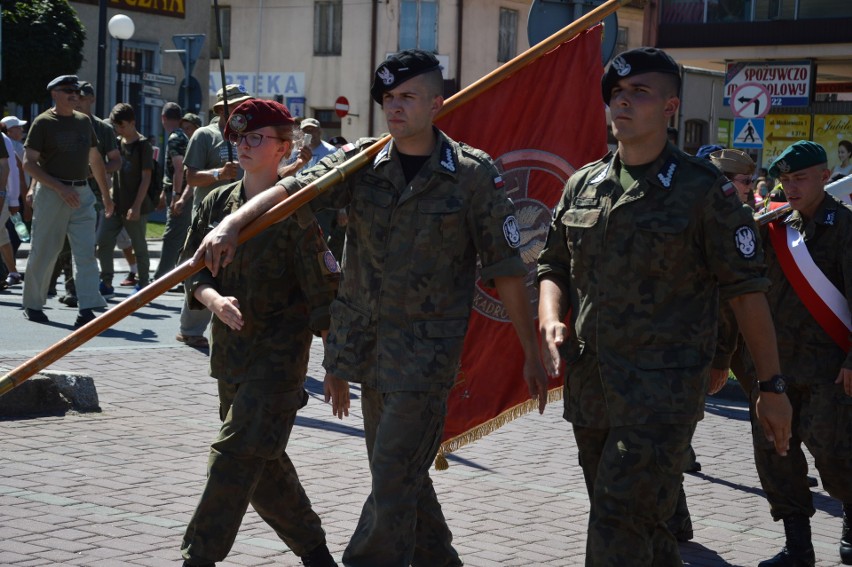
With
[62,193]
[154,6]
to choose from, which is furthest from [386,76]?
[154,6]

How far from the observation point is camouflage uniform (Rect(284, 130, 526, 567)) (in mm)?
4676

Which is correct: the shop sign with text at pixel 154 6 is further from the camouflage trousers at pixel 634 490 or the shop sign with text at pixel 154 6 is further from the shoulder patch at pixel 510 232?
the camouflage trousers at pixel 634 490

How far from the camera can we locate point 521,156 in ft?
21.1

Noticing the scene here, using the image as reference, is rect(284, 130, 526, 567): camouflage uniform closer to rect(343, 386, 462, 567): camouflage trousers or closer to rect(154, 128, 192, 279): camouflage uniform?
rect(343, 386, 462, 567): camouflage trousers

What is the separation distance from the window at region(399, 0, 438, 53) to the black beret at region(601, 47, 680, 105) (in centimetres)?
4290

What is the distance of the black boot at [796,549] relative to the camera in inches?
238

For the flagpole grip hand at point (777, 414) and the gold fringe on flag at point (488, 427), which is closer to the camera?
the flagpole grip hand at point (777, 414)

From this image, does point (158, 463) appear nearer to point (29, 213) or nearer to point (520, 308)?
point (520, 308)

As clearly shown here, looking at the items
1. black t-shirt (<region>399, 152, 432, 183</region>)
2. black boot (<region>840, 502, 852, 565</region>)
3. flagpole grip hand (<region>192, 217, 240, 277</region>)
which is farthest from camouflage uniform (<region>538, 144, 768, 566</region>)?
black boot (<region>840, 502, 852, 565</region>)

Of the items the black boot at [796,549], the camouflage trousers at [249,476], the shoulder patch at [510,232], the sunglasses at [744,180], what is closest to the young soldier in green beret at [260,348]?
the camouflage trousers at [249,476]

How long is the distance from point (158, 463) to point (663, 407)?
3.63 m

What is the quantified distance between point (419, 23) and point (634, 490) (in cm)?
4368

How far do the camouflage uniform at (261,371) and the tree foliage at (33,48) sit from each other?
20.3 m

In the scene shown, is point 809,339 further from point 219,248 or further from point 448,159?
point 219,248
